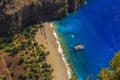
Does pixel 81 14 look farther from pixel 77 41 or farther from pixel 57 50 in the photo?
pixel 57 50

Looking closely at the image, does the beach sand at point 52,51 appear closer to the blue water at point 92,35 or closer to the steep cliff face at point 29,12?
the blue water at point 92,35

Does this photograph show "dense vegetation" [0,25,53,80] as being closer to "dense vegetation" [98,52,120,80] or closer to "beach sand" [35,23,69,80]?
"beach sand" [35,23,69,80]

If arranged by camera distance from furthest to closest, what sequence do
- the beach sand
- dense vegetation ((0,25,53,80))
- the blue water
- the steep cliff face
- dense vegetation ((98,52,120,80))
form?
1. the steep cliff face
2. the blue water
3. the beach sand
4. dense vegetation ((0,25,53,80))
5. dense vegetation ((98,52,120,80))

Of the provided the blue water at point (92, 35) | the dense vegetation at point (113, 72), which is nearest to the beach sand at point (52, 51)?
the blue water at point (92, 35)

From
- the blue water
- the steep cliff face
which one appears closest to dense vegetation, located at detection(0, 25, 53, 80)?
the steep cliff face

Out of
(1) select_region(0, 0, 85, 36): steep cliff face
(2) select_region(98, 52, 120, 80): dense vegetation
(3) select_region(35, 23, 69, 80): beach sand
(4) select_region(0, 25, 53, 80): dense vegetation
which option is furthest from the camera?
(1) select_region(0, 0, 85, 36): steep cliff face

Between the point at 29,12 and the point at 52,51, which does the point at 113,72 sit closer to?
the point at 52,51
